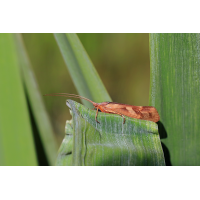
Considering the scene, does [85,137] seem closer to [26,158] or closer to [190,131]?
[26,158]

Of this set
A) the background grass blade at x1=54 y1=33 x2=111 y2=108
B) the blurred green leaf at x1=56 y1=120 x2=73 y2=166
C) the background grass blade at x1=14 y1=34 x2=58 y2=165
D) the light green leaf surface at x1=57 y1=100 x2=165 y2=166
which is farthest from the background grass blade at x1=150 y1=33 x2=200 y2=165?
the background grass blade at x1=14 y1=34 x2=58 y2=165

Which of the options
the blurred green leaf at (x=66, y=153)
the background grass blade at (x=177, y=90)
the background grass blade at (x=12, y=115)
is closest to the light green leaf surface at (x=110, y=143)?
the blurred green leaf at (x=66, y=153)

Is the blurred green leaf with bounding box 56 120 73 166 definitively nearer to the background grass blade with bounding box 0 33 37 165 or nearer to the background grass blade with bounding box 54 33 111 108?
the background grass blade with bounding box 0 33 37 165

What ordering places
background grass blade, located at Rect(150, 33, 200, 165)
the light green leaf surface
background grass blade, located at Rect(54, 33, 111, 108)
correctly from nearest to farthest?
the light green leaf surface < background grass blade, located at Rect(150, 33, 200, 165) < background grass blade, located at Rect(54, 33, 111, 108)

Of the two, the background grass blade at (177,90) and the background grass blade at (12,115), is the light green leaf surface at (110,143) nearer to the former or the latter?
the background grass blade at (177,90)

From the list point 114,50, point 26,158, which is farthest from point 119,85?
point 26,158
